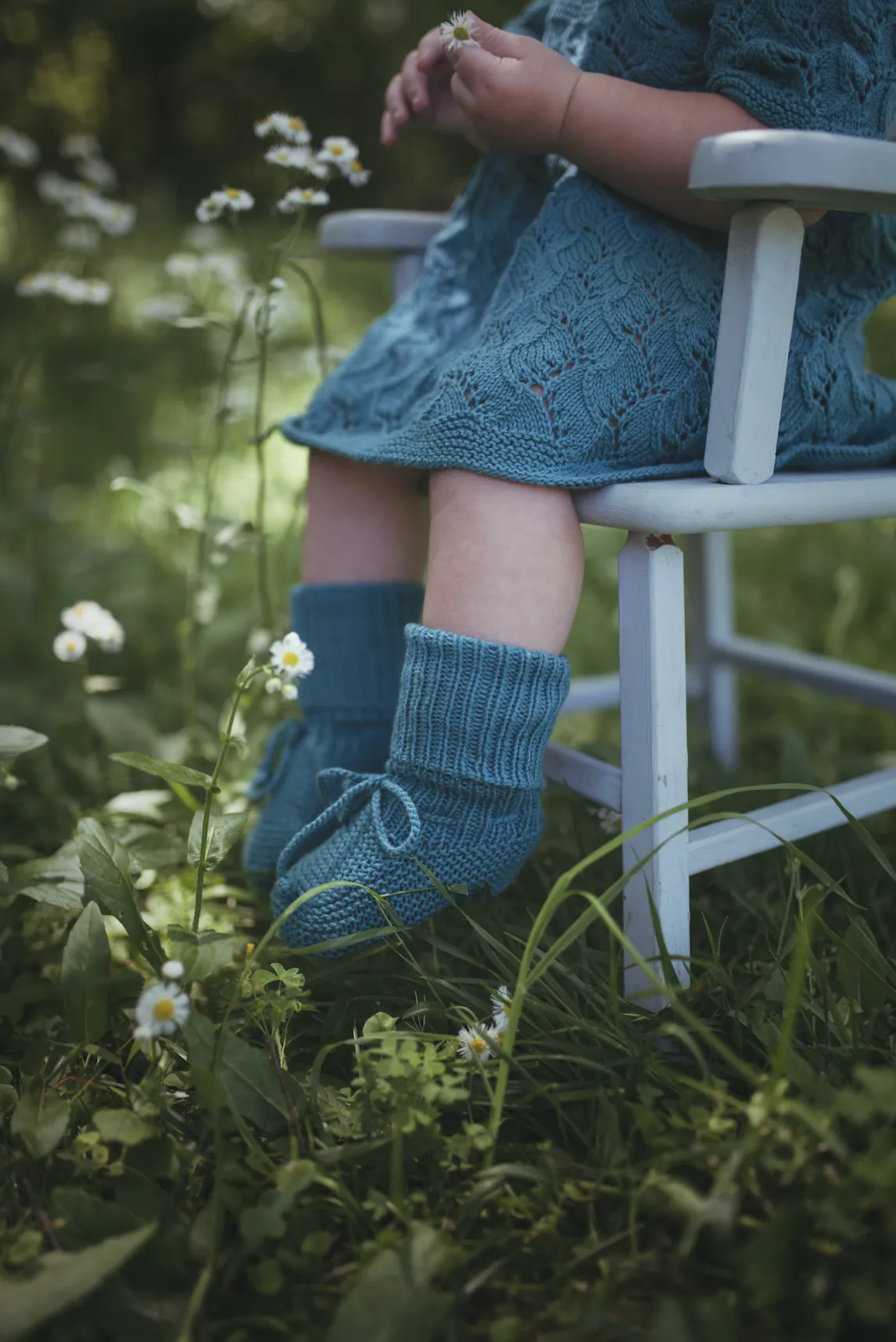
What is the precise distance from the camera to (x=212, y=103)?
515 cm

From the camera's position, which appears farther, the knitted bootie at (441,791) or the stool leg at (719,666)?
the stool leg at (719,666)

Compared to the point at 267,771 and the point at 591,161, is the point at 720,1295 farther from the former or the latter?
the point at 591,161

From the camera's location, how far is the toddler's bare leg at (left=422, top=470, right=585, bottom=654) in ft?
2.87

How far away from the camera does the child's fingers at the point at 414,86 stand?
103 centimetres

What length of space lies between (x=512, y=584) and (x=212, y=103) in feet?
16.6

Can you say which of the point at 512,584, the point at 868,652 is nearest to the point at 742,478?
the point at 512,584

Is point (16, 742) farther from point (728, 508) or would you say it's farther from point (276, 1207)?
point (728, 508)

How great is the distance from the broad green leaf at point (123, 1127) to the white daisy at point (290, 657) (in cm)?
32

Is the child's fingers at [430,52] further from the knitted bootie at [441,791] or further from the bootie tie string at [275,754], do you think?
the bootie tie string at [275,754]

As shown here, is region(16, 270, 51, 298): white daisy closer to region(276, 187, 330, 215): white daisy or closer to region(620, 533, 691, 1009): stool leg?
region(276, 187, 330, 215): white daisy

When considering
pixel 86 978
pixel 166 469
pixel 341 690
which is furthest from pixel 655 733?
pixel 166 469

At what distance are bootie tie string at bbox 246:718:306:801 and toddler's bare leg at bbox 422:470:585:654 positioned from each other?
0.30m

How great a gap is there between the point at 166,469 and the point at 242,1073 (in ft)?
5.50

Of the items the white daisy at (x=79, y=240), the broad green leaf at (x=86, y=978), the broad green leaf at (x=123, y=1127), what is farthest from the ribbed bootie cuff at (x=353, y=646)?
the white daisy at (x=79, y=240)
